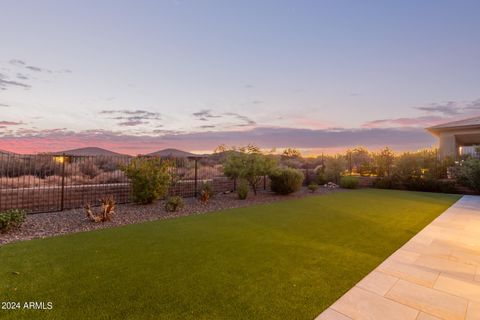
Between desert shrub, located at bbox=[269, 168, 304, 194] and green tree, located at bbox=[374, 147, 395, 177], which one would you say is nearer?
desert shrub, located at bbox=[269, 168, 304, 194]

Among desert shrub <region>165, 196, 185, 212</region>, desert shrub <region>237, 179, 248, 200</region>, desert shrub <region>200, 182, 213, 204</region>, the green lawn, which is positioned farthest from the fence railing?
the green lawn

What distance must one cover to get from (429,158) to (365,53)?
367 inches

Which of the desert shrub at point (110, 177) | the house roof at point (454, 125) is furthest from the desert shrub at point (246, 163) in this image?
the house roof at point (454, 125)

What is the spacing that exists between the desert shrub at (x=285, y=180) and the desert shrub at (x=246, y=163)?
624 mm

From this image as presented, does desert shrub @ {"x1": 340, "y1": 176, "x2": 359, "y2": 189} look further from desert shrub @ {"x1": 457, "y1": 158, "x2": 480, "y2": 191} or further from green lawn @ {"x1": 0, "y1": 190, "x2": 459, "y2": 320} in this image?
green lawn @ {"x1": 0, "y1": 190, "x2": 459, "y2": 320}

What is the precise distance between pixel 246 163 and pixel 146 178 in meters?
4.47

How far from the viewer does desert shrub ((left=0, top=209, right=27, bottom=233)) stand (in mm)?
5129

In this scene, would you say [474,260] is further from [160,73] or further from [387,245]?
[160,73]

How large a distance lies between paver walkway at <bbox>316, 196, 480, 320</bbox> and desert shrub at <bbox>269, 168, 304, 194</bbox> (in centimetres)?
683

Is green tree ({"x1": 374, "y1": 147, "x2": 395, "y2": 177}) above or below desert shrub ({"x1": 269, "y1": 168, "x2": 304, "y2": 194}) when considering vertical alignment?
above

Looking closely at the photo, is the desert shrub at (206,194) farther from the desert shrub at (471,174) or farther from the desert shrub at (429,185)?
the desert shrub at (471,174)

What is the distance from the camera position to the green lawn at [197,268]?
246cm

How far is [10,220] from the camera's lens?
17.2 ft

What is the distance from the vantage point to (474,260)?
398cm
